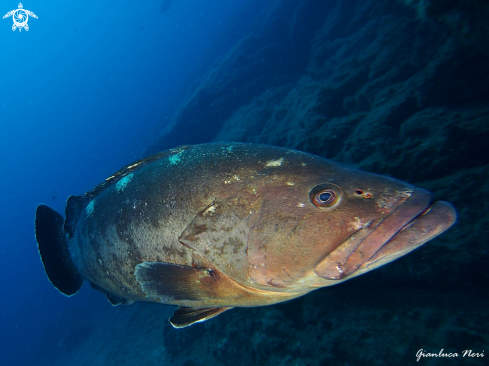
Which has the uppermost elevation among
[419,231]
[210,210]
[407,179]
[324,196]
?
[210,210]

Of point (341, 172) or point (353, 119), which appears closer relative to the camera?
point (341, 172)

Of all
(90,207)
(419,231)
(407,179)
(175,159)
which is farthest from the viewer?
(407,179)

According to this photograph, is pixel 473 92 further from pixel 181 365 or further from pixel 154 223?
pixel 181 365

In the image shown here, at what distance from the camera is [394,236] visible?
1.63 m

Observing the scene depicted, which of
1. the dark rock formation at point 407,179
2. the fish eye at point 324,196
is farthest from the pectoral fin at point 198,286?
the dark rock formation at point 407,179

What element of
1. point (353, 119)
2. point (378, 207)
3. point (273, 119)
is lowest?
point (378, 207)

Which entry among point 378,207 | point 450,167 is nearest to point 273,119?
point 450,167

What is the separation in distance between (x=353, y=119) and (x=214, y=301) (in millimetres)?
6373

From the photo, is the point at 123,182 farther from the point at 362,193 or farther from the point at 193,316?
the point at 362,193

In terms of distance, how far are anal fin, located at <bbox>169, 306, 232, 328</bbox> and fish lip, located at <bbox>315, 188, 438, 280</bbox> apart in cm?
120

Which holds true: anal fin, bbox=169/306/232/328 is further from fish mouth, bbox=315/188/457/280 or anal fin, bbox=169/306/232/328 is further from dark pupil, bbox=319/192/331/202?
dark pupil, bbox=319/192/331/202

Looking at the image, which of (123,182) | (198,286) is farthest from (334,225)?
(123,182)

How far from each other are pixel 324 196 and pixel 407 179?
3.52 metres

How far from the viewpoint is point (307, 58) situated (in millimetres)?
16234
